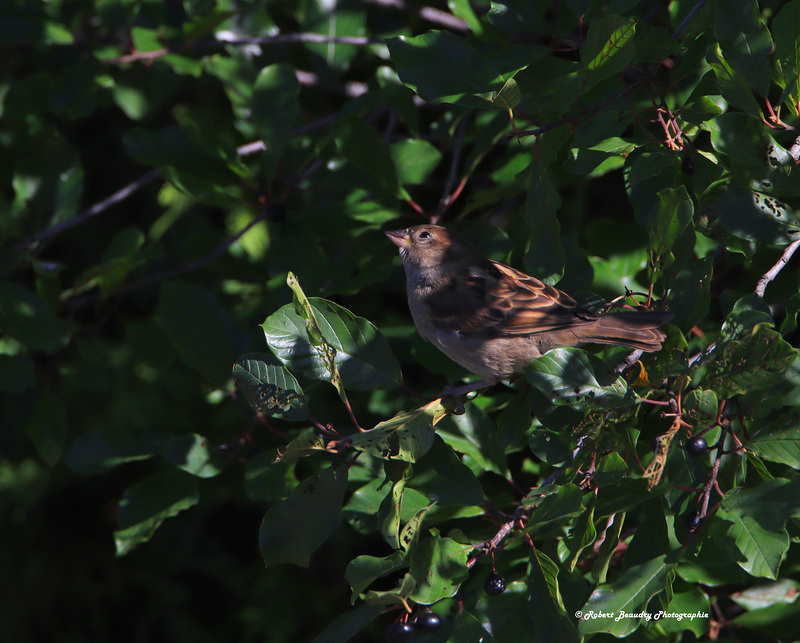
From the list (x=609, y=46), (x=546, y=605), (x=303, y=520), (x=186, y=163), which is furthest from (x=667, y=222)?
(x=186, y=163)

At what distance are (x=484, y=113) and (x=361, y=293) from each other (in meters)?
1.34

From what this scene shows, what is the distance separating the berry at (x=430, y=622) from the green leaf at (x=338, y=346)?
24.5 inches

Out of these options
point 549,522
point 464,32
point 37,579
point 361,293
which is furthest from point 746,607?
point 37,579

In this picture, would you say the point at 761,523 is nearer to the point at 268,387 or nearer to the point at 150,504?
the point at 268,387

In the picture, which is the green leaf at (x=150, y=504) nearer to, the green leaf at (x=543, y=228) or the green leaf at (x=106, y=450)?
the green leaf at (x=106, y=450)

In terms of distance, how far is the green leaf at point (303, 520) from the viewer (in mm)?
1755

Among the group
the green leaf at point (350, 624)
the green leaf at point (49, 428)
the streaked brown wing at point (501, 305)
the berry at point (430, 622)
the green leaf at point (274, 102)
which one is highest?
the green leaf at point (274, 102)

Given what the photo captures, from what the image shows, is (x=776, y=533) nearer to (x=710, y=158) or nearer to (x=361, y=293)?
(x=710, y=158)

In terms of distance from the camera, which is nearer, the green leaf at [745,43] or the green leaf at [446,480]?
the green leaf at [745,43]

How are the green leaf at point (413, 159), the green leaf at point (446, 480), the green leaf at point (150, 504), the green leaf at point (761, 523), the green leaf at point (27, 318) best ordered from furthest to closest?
the green leaf at point (413, 159) < the green leaf at point (27, 318) < the green leaf at point (150, 504) < the green leaf at point (446, 480) < the green leaf at point (761, 523)

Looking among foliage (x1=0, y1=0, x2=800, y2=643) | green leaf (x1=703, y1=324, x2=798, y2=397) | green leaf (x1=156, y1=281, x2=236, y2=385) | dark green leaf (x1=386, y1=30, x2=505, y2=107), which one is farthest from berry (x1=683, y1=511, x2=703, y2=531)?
green leaf (x1=156, y1=281, x2=236, y2=385)

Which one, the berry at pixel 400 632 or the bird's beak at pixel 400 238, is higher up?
the bird's beak at pixel 400 238

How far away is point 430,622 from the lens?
1749 millimetres

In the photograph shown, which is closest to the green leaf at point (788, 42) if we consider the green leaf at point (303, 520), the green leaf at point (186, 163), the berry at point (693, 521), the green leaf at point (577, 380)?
the green leaf at point (577, 380)
